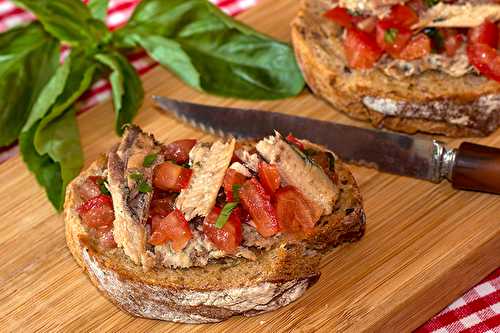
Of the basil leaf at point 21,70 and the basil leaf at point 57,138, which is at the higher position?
the basil leaf at point 21,70

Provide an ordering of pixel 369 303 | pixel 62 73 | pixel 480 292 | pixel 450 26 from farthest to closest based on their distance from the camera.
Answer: pixel 62 73
pixel 450 26
pixel 480 292
pixel 369 303

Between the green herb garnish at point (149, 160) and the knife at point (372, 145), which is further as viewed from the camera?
the knife at point (372, 145)

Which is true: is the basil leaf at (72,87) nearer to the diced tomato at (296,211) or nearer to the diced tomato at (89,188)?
the diced tomato at (89,188)

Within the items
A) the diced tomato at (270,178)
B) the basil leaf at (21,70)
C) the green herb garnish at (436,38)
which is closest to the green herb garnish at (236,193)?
the diced tomato at (270,178)

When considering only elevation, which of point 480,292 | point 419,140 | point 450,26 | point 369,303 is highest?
point 450,26

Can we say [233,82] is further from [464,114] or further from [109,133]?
[464,114]

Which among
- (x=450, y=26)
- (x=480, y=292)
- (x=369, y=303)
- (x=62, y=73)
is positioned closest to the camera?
(x=369, y=303)

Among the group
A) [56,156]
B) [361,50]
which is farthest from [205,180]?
[361,50]

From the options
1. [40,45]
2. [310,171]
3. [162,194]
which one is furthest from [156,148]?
[40,45]
